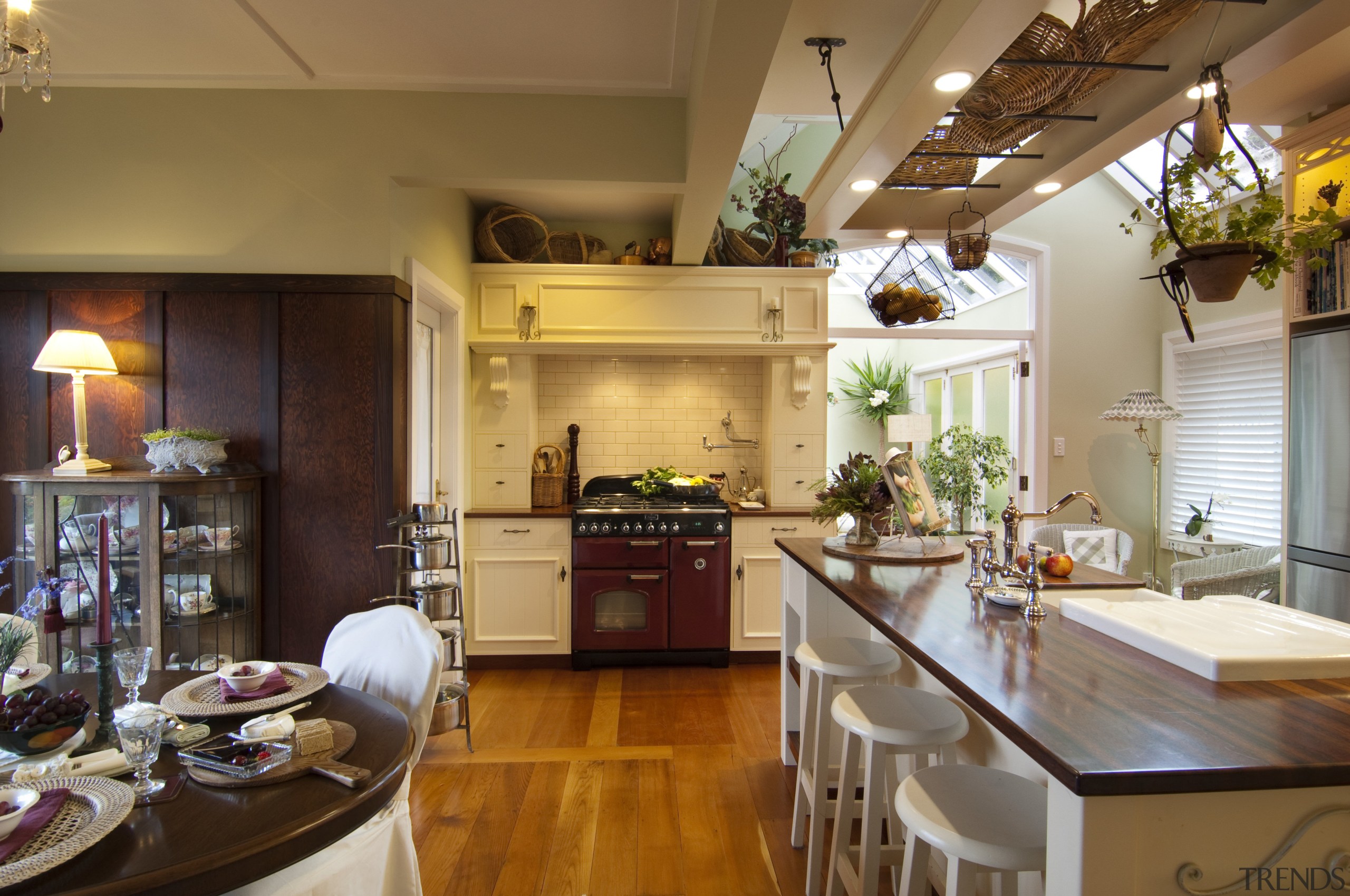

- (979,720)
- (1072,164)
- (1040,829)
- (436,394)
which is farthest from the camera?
(436,394)

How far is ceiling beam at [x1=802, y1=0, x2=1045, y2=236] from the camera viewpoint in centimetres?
176

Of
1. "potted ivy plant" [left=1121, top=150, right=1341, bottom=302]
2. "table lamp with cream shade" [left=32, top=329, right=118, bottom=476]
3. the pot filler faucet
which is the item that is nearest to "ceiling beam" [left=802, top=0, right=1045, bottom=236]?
"potted ivy plant" [left=1121, top=150, right=1341, bottom=302]

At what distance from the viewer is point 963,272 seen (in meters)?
4.89

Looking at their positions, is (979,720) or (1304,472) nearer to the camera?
(979,720)

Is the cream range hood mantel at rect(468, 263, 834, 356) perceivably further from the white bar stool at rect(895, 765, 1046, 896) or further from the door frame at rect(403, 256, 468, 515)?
the white bar stool at rect(895, 765, 1046, 896)

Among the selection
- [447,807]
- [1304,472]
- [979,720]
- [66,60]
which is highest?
[66,60]

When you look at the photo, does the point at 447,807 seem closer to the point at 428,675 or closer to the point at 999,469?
the point at 428,675

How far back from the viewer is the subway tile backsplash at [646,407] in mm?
4957

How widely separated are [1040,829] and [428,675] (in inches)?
54.8

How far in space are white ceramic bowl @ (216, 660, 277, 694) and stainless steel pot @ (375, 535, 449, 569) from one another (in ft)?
4.46

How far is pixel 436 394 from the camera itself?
399 centimetres

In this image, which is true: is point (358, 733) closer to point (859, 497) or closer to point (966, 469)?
point (859, 497)

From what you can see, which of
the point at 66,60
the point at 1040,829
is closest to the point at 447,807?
the point at 1040,829

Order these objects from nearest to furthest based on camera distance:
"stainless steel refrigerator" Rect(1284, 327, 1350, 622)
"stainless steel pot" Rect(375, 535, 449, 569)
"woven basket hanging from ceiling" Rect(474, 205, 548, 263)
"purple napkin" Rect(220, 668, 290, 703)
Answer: "purple napkin" Rect(220, 668, 290, 703) < "stainless steel refrigerator" Rect(1284, 327, 1350, 622) < "stainless steel pot" Rect(375, 535, 449, 569) < "woven basket hanging from ceiling" Rect(474, 205, 548, 263)
